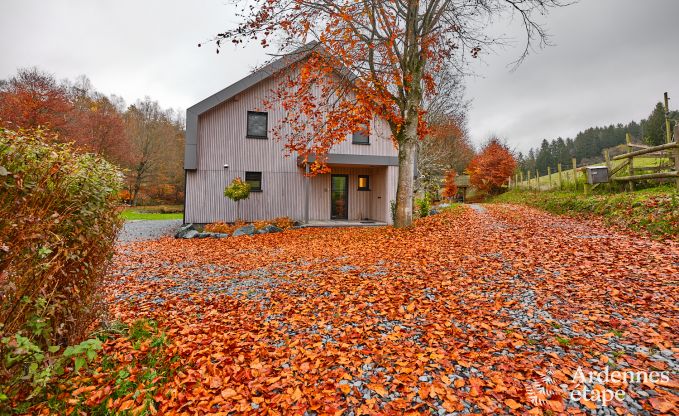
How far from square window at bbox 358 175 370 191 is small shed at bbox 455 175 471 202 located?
19.5 meters

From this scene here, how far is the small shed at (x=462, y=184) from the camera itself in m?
32.2

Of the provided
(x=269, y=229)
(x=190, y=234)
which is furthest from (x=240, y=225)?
(x=190, y=234)

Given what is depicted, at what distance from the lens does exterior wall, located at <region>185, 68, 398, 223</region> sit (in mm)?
13547

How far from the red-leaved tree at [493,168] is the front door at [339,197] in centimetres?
1882

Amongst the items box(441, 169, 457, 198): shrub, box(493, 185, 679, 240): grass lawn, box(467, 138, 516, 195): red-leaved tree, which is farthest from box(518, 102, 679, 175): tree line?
box(493, 185, 679, 240): grass lawn

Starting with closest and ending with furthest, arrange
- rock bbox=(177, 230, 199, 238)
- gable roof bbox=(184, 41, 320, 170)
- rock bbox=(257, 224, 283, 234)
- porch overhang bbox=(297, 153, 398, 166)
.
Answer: rock bbox=(177, 230, 199, 238) → rock bbox=(257, 224, 283, 234) → gable roof bbox=(184, 41, 320, 170) → porch overhang bbox=(297, 153, 398, 166)

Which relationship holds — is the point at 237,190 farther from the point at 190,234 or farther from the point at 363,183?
the point at 363,183

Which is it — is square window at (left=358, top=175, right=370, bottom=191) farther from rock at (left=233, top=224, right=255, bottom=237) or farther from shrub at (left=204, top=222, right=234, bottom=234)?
shrub at (left=204, top=222, right=234, bottom=234)

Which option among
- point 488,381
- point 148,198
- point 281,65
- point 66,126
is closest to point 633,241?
point 488,381

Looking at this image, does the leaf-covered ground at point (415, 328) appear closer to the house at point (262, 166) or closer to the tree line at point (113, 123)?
the house at point (262, 166)

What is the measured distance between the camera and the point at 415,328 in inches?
138

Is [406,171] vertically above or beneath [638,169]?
beneath

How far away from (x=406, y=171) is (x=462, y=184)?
25.2 meters

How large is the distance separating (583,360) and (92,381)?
456 centimetres
